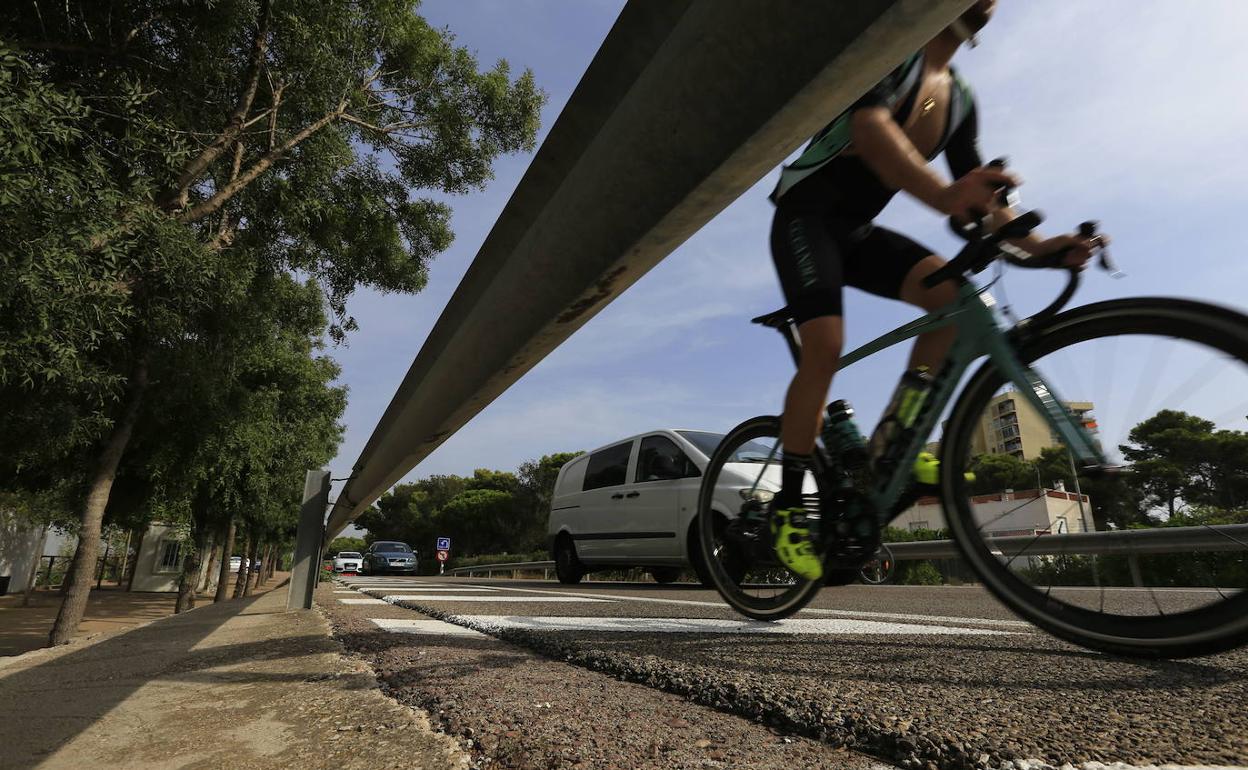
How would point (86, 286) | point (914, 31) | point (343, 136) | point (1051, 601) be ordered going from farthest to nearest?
1. point (343, 136)
2. point (86, 286)
3. point (1051, 601)
4. point (914, 31)

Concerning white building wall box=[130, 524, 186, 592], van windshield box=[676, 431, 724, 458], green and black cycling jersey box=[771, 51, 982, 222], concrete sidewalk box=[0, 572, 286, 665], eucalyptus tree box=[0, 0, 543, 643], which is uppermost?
eucalyptus tree box=[0, 0, 543, 643]

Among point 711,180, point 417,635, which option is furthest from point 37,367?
point 711,180

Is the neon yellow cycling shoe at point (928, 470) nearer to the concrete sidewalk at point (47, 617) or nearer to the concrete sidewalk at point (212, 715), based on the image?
the concrete sidewalk at point (212, 715)

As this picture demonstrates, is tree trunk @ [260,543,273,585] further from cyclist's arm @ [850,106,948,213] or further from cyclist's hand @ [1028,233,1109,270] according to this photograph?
cyclist's hand @ [1028,233,1109,270]

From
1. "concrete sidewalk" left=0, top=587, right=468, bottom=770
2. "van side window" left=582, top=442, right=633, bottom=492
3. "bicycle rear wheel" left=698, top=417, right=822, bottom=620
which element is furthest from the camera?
"van side window" left=582, top=442, right=633, bottom=492

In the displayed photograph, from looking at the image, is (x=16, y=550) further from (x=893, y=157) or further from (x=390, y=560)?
(x=893, y=157)

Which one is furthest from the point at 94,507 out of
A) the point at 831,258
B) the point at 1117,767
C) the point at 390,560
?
the point at 390,560

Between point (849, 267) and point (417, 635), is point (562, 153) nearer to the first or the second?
point (849, 267)

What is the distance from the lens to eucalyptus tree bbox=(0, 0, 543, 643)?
6.19 m

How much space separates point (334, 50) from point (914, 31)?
11.7 metres

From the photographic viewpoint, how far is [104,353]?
32.2 ft

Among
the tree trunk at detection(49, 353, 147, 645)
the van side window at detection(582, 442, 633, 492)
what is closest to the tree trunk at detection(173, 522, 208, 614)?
the tree trunk at detection(49, 353, 147, 645)

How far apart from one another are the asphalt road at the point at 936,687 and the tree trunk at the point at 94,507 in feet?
35.8

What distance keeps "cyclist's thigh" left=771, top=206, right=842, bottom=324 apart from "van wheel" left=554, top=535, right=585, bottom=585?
8.95 meters
